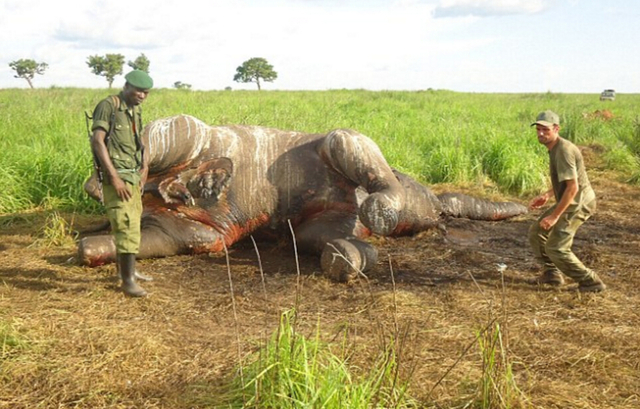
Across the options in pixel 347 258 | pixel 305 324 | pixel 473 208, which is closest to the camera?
pixel 305 324

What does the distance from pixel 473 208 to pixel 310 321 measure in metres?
3.05

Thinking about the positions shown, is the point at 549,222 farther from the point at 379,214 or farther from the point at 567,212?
the point at 379,214

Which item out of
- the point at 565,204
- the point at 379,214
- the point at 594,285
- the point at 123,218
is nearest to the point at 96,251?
the point at 123,218

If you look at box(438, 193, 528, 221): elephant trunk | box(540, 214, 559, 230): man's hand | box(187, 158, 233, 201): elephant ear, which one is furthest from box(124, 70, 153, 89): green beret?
box(438, 193, 528, 221): elephant trunk

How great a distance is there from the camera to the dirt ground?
2.62 metres

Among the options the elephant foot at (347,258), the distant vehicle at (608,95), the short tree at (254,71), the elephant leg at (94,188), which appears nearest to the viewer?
the elephant leg at (94,188)

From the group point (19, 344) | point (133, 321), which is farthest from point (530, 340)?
point (19, 344)

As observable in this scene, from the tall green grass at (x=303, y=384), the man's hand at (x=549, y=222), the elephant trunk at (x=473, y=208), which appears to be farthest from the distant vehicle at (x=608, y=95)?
the tall green grass at (x=303, y=384)

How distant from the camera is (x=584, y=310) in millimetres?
3643

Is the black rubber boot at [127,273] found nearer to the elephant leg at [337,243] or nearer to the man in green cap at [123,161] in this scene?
the man in green cap at [123,161]

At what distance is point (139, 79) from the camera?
368 centimetres

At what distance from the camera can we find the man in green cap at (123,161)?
3623mm

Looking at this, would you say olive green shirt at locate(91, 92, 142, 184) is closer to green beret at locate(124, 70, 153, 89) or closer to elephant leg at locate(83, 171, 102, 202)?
green beret at locate(124, 70, 153, 89)

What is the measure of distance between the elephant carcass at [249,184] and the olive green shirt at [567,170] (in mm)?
994
